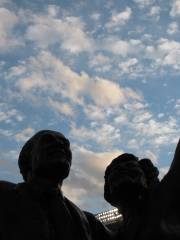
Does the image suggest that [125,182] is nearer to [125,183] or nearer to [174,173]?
[125,183]

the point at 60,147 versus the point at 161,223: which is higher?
the point at 60,147

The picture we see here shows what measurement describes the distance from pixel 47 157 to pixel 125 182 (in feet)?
2.32

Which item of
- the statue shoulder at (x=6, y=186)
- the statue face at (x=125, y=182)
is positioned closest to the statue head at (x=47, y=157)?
the statue shoulder at (x=6, y=186)

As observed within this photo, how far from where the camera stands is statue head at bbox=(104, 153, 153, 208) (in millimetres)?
4410

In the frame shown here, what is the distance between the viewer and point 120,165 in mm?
4559

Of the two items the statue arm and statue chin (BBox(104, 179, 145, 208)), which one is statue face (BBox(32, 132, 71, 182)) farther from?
the statue arm

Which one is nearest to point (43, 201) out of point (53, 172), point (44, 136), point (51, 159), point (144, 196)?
point (53, 172)

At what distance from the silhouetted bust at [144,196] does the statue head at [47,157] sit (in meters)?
0.46

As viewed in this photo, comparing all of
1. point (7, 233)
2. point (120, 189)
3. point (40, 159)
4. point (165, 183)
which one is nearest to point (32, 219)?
point (7, 233)

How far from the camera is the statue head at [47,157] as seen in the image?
14.1 ft

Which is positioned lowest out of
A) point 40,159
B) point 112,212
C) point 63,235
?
point 63,235

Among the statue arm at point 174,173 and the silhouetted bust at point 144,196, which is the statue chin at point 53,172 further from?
the statue arm at point 174,173

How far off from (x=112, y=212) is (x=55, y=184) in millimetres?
26846

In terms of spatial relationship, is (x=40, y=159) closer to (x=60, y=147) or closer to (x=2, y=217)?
(x=60, y=147)
